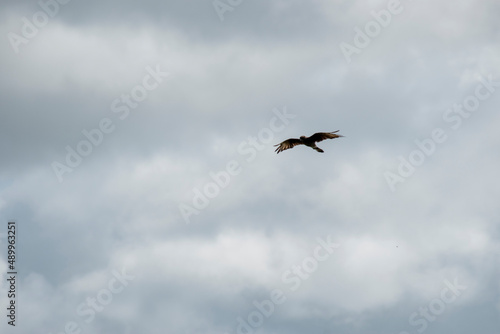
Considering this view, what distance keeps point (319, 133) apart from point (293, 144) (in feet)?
14.1

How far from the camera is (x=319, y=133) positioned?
19388 centimetres

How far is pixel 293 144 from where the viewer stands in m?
197
